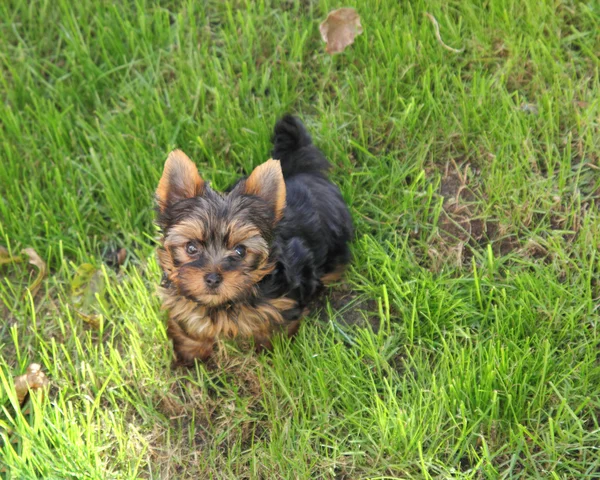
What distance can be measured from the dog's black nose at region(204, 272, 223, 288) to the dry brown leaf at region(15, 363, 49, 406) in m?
1.25

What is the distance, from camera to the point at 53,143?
514 cm

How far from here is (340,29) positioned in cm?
527

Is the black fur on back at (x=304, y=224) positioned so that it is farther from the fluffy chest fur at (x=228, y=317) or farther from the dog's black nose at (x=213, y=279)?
the dog's black nose at (x=213, y=279)

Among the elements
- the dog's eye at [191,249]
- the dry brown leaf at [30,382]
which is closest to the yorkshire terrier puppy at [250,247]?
the dog's eye at [191,249]

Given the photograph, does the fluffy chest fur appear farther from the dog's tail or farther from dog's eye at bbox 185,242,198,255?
the dog's tail

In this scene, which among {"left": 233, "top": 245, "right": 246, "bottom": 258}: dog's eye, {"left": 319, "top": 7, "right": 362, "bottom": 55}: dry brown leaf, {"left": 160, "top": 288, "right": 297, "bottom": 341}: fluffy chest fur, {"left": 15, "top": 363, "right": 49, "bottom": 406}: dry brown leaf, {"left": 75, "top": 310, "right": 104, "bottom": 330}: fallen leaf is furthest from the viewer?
{"left": 319, "top": 7, "right": 362, "bottom": 55}: dry brown leaf

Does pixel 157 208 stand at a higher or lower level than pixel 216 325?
higher

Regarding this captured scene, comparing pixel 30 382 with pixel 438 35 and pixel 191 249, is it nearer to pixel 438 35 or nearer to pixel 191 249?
pixel 191 249

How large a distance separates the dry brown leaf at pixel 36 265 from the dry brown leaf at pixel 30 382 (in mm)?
643

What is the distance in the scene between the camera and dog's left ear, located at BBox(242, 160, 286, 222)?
145 inches

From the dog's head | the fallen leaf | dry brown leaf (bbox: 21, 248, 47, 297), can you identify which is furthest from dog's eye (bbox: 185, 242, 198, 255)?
dry brown leaf (bbox: 21, 248, 47, 297)

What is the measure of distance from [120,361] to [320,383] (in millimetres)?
1115

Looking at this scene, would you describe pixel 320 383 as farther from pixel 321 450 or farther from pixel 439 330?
pixel 439 330

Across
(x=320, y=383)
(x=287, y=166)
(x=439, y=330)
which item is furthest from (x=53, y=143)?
(x=439, y=330)
